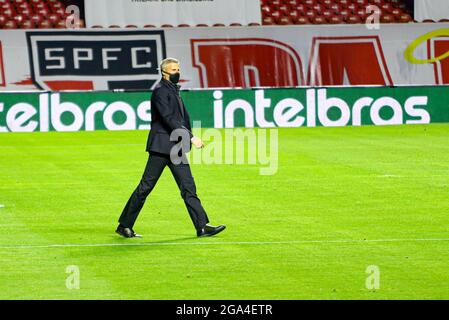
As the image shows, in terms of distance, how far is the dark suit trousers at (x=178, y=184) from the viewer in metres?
12.7

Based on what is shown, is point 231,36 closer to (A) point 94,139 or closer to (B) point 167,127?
(A) point 94,139

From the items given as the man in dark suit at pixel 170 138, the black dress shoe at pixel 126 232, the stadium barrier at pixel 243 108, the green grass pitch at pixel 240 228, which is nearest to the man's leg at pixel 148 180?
the man in dark suit at pixel 170 138

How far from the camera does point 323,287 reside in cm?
1020

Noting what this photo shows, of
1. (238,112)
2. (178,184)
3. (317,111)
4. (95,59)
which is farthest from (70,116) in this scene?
(178,184)

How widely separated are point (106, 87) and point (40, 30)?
240cm

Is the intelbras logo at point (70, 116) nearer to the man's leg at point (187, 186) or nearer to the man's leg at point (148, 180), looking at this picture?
the man's leg at point (148, 180)

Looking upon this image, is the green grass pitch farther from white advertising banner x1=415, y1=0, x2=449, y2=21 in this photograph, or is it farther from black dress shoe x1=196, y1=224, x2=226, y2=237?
white advertising banner x1=415, y1=0, x2=449, y2=21

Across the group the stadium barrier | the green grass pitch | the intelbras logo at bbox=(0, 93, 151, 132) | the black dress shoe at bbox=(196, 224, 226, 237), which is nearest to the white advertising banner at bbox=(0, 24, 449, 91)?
the stadium barrier

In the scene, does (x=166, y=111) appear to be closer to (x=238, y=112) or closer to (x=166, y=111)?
(x=166, y=111)

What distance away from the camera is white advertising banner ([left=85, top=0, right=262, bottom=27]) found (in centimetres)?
3169

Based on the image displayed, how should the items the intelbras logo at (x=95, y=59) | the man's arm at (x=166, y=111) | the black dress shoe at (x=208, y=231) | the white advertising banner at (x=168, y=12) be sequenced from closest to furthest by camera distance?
the man's arm at (x=166, y=111)
the black dress shoe at (x=208, y=231)
the intelbras logo at (x=95, y=59)
the white advertising banner at (x=168, y=12)

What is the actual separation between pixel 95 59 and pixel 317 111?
21.0ft

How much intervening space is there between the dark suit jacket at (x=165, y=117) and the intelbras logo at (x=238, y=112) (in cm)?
1607

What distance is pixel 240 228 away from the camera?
13883 millimetres
